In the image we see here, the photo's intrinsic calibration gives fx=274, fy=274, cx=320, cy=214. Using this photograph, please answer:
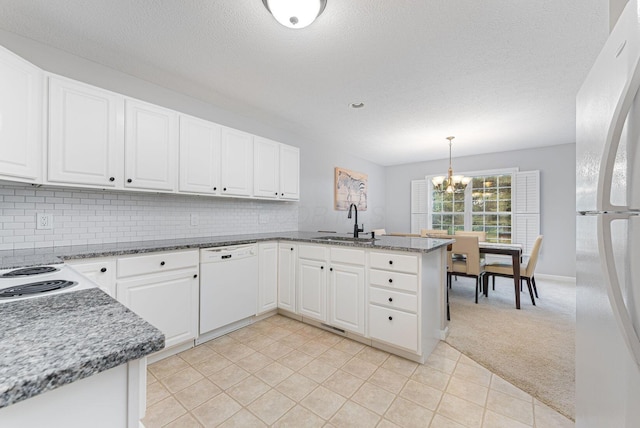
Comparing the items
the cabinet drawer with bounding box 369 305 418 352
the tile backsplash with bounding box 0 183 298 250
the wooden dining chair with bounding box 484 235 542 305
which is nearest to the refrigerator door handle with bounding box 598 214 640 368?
the cabinet drawer with bounding box 369 305 418 352

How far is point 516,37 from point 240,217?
3.12 m

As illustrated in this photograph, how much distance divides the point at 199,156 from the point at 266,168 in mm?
829

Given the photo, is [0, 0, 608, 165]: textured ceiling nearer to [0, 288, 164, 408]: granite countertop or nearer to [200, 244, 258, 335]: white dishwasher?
[200, 244, 258, 335]: white dishwasher

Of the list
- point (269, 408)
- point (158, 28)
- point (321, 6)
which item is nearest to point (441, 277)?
point (269, 408)

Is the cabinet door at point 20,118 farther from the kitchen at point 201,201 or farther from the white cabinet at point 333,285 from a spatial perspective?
the white cabinet at point 333,285

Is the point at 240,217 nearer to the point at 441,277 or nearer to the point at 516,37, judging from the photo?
the point at 441,277

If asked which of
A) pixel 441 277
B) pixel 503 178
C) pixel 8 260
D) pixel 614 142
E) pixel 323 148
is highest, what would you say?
pixel 323 148

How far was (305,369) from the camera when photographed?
2.07 meters

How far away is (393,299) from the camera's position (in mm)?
Answer: 2238

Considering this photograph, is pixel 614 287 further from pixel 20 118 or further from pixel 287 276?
pixel 20 118

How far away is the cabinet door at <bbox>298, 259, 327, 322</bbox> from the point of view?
2703 millimetres

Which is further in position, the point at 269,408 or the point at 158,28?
the point at 158,28

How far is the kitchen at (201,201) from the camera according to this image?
206cm

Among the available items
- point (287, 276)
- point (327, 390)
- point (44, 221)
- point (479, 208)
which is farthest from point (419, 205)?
point (44, 221)
